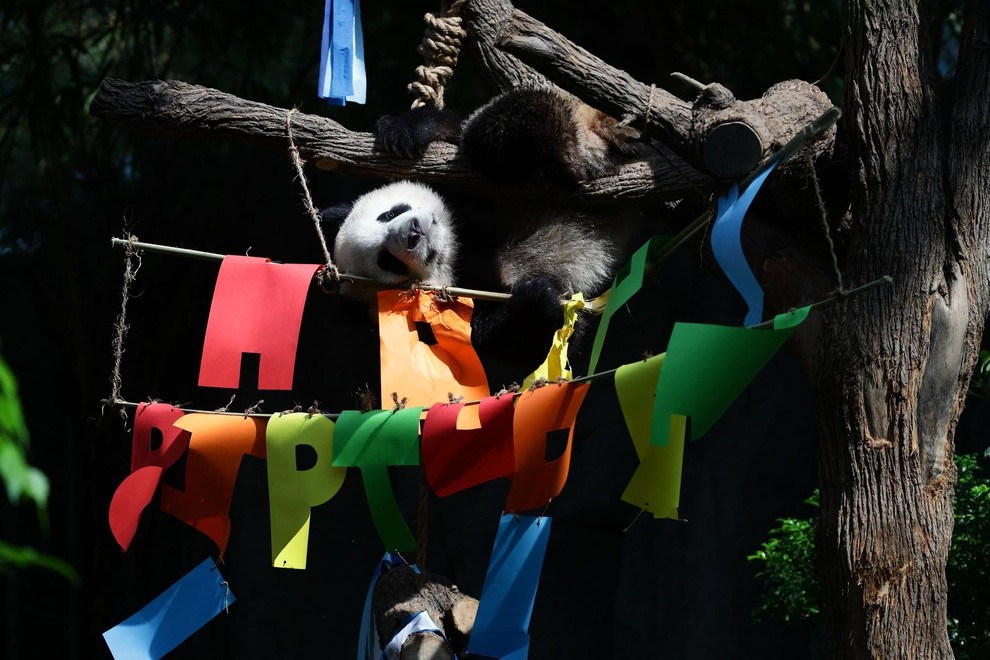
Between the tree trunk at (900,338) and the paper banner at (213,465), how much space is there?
0.99 meters

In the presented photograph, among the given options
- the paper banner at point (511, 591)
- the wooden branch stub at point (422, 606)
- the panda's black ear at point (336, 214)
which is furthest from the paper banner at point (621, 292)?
the panda's black ear at point (336, 214)

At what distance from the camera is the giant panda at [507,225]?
6.70ft

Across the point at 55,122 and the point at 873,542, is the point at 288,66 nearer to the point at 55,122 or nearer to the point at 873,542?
the point at 55,122

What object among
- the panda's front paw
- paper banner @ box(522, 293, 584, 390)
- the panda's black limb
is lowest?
paper banner @ box(522, 293, 584, 390)

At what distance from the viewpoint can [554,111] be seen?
2.14 m

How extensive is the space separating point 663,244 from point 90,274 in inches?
118

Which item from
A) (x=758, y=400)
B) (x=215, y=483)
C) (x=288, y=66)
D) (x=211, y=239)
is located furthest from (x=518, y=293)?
(x=288, y=66)

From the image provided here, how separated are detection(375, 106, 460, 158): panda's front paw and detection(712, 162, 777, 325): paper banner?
72 cm

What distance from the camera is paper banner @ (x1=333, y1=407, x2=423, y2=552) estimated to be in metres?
1.66

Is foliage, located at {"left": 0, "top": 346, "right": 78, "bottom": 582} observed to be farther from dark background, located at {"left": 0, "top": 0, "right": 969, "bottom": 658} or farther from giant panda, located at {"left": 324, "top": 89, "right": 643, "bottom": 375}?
dark background, located at {"left": 0, "top": 0, "right": 969, "bottom": 658}

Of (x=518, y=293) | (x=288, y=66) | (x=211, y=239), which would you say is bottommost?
(x=518, y=293)

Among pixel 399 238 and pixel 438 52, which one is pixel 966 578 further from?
pixel 438 52

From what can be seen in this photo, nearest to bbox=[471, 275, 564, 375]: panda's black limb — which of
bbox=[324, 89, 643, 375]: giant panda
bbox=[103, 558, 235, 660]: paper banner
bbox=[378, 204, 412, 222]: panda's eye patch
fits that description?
bbox=[324, 89, 643, 375]: giant panda

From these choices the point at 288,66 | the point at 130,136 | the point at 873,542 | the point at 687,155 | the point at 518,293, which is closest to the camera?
the point at 873,542
